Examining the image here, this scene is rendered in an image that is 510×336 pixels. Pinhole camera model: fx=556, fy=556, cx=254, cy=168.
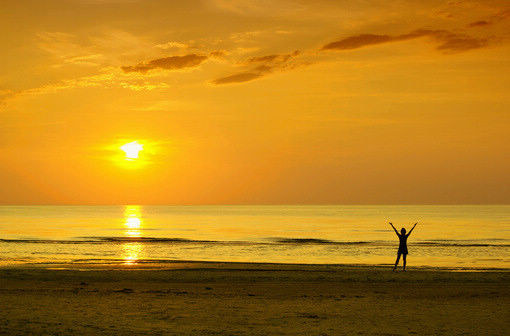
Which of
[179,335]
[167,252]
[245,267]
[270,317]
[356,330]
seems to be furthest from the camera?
[167,252]

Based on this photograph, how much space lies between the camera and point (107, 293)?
20250 millimetres

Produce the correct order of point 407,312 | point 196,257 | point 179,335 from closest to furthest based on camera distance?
point 179,335 < point 407,312 < point 196,257

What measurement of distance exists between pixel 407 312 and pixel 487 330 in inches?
119

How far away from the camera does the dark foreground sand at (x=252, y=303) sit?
1363 cm

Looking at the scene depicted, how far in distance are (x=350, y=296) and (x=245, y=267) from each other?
13455mm

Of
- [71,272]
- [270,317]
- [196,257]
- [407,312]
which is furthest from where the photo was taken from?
[196,257]

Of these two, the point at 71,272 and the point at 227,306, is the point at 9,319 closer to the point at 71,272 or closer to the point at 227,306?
the point at 227,306

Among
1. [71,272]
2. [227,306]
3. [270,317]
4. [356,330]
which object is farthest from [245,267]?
[356,330]

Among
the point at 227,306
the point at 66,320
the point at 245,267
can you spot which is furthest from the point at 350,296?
the point at 245,267

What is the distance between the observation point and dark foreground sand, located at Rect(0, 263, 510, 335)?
13633 mm

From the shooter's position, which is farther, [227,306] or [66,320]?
[227,306]

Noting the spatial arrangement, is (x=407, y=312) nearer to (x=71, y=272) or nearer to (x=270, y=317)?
(x=270, y=317)

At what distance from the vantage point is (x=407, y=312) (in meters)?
16.4

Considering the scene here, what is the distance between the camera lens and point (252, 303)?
18047mm
